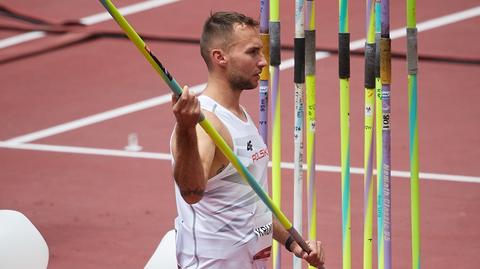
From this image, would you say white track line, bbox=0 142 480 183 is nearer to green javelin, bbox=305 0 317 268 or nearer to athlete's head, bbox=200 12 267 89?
green javelin, bbox=305 0 317 268

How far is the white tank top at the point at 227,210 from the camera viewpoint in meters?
4.95

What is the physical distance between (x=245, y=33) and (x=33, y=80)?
668 centimetres

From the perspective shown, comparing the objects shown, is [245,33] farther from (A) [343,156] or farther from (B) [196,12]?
(B) [196,12]

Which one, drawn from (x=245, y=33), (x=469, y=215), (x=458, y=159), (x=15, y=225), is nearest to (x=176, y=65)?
(x=458, y=159)

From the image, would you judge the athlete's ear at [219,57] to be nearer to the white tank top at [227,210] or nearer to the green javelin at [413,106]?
the white tank top at [227,210]

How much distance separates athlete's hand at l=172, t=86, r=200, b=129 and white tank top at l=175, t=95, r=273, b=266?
1.83 feet

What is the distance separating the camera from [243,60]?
4984mm

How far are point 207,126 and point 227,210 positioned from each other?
1.99ft

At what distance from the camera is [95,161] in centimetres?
962

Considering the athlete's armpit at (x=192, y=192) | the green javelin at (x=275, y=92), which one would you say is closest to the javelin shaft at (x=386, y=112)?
the green javelin at (x=275, y=92)

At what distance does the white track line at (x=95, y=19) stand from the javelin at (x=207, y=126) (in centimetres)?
769

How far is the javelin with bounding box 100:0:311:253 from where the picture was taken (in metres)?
4.29

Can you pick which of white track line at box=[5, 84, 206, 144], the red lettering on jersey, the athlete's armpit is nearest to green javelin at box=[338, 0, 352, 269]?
the red lettering on jersey

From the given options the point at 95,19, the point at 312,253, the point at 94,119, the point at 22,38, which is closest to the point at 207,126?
the point at 312,253
